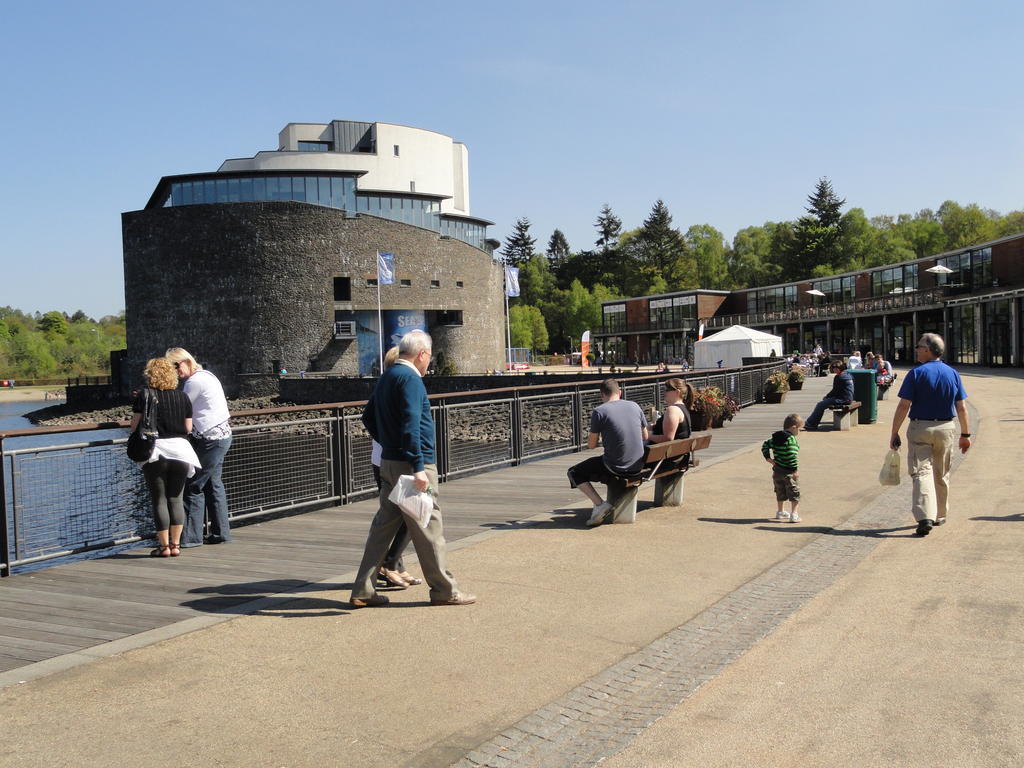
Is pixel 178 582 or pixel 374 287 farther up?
pixel 374 287

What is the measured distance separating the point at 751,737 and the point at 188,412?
557cm

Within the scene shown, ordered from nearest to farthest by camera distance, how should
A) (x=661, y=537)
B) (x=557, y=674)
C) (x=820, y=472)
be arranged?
1. (x=557, y=674)
2. (x=661, y=537)
3. (x=820, y=472)

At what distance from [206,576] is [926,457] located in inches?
260

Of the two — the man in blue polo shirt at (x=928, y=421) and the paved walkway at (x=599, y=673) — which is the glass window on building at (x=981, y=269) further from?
the paved walkway at (x=599, y=673)

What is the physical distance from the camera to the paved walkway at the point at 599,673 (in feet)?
12.3

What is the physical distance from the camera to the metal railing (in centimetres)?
724

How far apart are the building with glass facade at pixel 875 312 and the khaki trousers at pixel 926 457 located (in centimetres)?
4157

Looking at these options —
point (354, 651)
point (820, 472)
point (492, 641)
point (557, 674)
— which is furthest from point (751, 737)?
point (820, 472)

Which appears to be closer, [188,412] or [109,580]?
[109,580]

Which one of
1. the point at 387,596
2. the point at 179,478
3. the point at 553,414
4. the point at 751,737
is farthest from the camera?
the point at 553,414

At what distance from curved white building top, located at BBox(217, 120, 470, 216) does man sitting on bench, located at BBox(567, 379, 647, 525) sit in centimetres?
6795

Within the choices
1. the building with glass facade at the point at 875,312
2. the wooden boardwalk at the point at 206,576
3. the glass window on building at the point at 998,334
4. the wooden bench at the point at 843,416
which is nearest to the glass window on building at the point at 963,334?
the building with glass facade at the point at 875,312

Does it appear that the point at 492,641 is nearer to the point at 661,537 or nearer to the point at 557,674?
the point at 557,674

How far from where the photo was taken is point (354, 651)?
5004 millimetres
